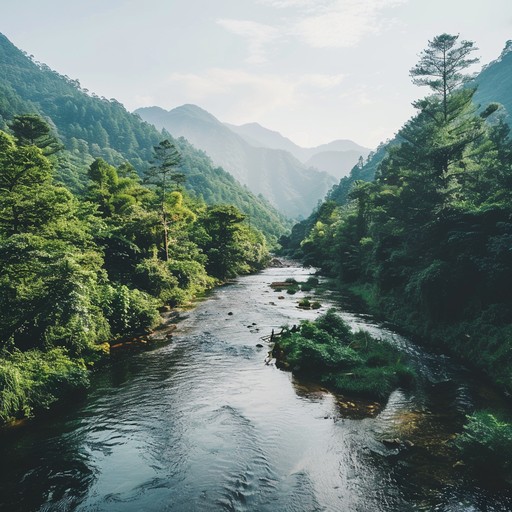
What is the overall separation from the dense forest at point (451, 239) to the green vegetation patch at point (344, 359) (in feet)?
13.4

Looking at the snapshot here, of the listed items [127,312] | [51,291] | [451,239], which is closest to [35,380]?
[51,291]

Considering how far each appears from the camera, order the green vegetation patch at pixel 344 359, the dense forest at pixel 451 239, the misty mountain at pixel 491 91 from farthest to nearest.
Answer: the misty mountain at pixel 491 91 → the dense forest at pixel 451 239 → the green vegetation patch at pixel 344 359

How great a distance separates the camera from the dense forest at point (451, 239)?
18938mm

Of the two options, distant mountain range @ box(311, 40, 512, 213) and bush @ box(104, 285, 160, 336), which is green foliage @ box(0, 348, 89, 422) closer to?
bush @ box(104, 285, 160, 336)

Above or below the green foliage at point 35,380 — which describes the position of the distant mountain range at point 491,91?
above

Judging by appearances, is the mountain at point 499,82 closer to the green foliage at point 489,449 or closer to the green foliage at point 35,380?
the green foliage at point 489,449

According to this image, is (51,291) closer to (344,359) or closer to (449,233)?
(344,359)

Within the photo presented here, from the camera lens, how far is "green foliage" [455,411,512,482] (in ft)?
34.0

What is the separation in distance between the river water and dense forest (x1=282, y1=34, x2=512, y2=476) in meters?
1.87

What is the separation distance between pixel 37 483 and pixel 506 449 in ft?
44.2

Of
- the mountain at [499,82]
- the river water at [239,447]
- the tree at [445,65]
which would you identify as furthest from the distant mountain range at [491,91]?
the river water at [239,447]

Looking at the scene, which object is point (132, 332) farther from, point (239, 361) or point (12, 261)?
point (12, 261)

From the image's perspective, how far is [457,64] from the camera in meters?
34.3

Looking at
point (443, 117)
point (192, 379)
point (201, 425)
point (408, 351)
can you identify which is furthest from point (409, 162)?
point (201, 425)
